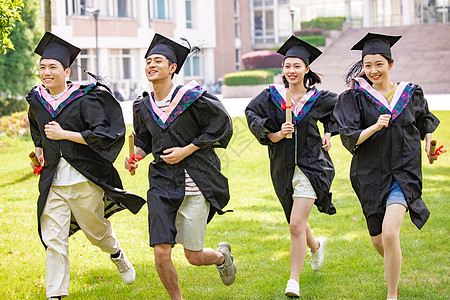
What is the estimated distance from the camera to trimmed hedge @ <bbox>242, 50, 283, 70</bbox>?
4656 centimetres

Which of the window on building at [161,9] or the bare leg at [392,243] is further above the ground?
the window on building at [161,9]

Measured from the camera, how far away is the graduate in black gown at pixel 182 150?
5973 millimetres

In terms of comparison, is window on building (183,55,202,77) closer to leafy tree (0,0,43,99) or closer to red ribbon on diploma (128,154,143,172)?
leafy tree (0,0,43,99)

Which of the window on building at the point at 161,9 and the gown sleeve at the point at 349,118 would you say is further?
the window on building at the point at 161,9

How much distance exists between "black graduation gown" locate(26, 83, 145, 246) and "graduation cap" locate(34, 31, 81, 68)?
29 cm

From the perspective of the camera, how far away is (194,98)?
238 inches

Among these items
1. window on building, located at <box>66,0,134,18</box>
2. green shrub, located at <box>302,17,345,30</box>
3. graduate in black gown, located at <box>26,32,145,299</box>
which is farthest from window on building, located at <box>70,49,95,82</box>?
graduate in black gown, located at <box>26,32,145,299</box>

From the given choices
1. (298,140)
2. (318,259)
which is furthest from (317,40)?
(298,140)

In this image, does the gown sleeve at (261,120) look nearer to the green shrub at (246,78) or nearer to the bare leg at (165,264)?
the bare leg at (165,264)

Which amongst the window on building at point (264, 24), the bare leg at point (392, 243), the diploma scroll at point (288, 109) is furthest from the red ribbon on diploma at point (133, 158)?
the window on building at point (264, 24)

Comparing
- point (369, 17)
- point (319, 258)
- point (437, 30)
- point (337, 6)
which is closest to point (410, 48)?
point (437, 30)

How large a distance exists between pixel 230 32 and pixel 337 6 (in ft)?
28.4

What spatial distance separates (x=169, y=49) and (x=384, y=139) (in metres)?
1.98

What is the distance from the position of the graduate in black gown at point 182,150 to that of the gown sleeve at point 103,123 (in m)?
0.23
